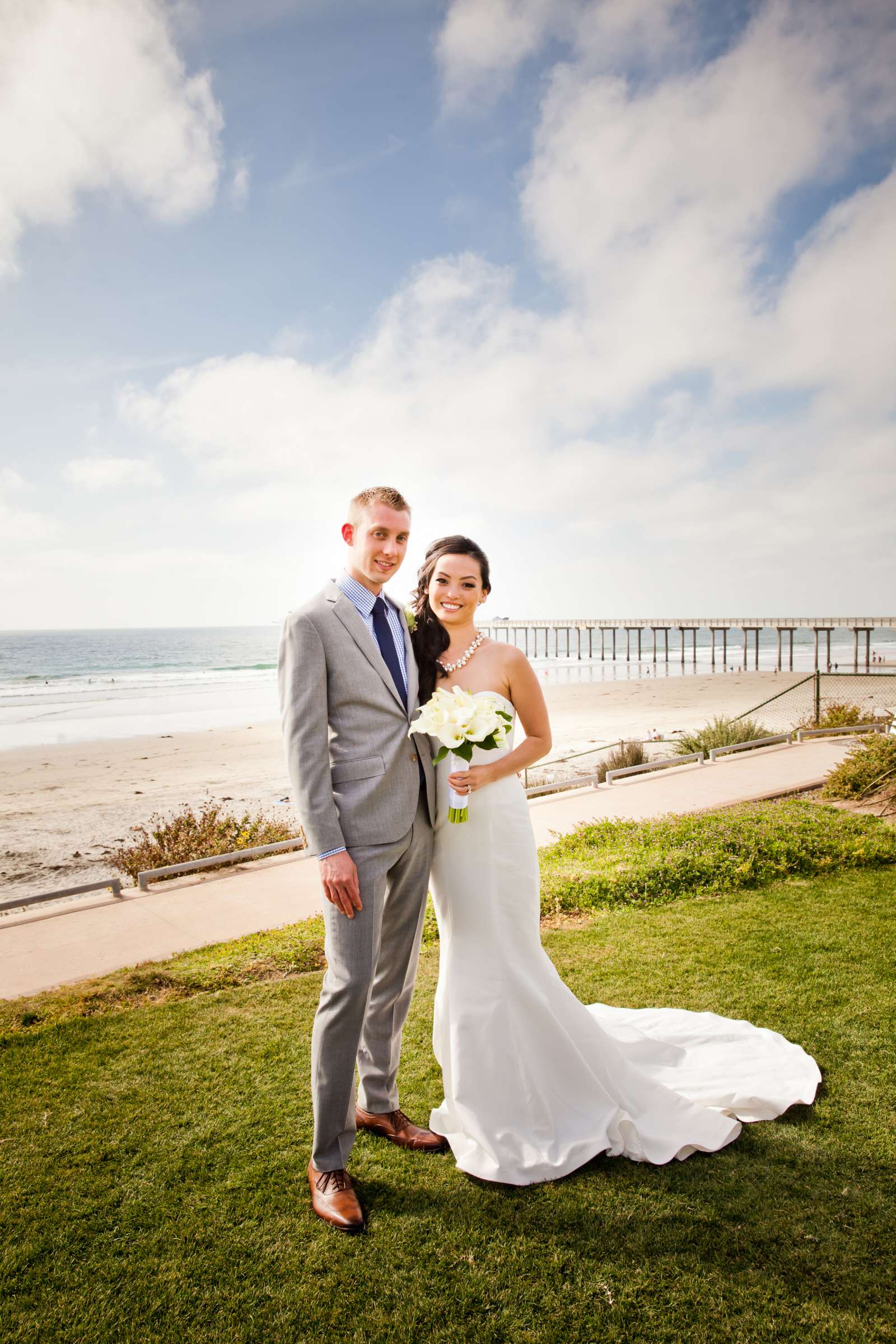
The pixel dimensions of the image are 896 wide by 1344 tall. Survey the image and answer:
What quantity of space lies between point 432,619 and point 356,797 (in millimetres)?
968

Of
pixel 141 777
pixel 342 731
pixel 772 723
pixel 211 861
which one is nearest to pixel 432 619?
pixel 342 731

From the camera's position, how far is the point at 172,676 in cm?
4781

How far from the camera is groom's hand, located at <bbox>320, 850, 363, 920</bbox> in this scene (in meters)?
2.72

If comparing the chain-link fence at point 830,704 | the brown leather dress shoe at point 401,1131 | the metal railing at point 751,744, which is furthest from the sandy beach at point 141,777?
the brown leather dress shoe at point 401,1131

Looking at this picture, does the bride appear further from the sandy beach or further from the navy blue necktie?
the sandy beach

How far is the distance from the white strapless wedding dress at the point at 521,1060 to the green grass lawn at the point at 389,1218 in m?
0.09

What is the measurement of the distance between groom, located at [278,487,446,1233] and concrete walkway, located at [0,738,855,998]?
1313mm

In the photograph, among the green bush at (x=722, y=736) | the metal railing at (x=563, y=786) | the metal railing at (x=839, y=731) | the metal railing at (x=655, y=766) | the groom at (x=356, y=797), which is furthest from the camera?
the green bush at (x=722, y=736)

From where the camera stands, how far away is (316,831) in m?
2.70

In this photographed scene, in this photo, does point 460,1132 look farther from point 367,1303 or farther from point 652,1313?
point 652,1313

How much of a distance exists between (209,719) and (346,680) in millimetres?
24713

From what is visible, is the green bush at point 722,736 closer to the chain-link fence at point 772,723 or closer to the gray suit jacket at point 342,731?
the chain-link fence at point 772,723

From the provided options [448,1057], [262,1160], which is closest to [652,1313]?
[448,1057]

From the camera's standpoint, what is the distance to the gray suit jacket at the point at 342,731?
107 inches
